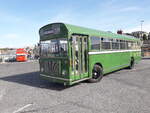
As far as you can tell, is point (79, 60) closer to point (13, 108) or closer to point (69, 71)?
point (69, 71)

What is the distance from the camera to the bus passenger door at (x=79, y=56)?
5658 millimetres

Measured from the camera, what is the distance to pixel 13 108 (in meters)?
4.09

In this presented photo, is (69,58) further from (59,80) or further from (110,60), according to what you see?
(110,60)

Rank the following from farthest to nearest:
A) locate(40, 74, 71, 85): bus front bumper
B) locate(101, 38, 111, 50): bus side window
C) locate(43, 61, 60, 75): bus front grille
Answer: locate(101, 38, 111, 50): bus side window
locate(43, 61, 60, 75): bus front grille
locate(40, 74, 71, 85): bus front bumper

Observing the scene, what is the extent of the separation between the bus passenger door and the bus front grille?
831 millimetres

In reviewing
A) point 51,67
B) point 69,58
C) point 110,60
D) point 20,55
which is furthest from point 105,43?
point 20,55

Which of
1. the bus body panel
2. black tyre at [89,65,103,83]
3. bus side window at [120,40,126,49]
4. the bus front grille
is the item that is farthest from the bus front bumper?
bus side window at [120,40,126,49]

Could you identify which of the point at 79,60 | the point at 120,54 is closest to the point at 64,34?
the point at 79,60

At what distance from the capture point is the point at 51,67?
20.3 feet

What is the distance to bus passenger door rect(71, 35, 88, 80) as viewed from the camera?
566cm

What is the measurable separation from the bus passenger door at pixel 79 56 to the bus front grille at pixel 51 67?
0.83 meters

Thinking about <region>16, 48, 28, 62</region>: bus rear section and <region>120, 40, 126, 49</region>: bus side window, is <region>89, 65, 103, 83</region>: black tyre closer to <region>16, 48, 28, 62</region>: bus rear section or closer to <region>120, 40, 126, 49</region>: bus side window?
<region>120, 40, 126, 49</region>: bus side window

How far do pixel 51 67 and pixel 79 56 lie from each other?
58.4 inches

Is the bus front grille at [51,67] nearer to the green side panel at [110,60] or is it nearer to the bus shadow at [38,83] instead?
the bus shadow at [38,83]
